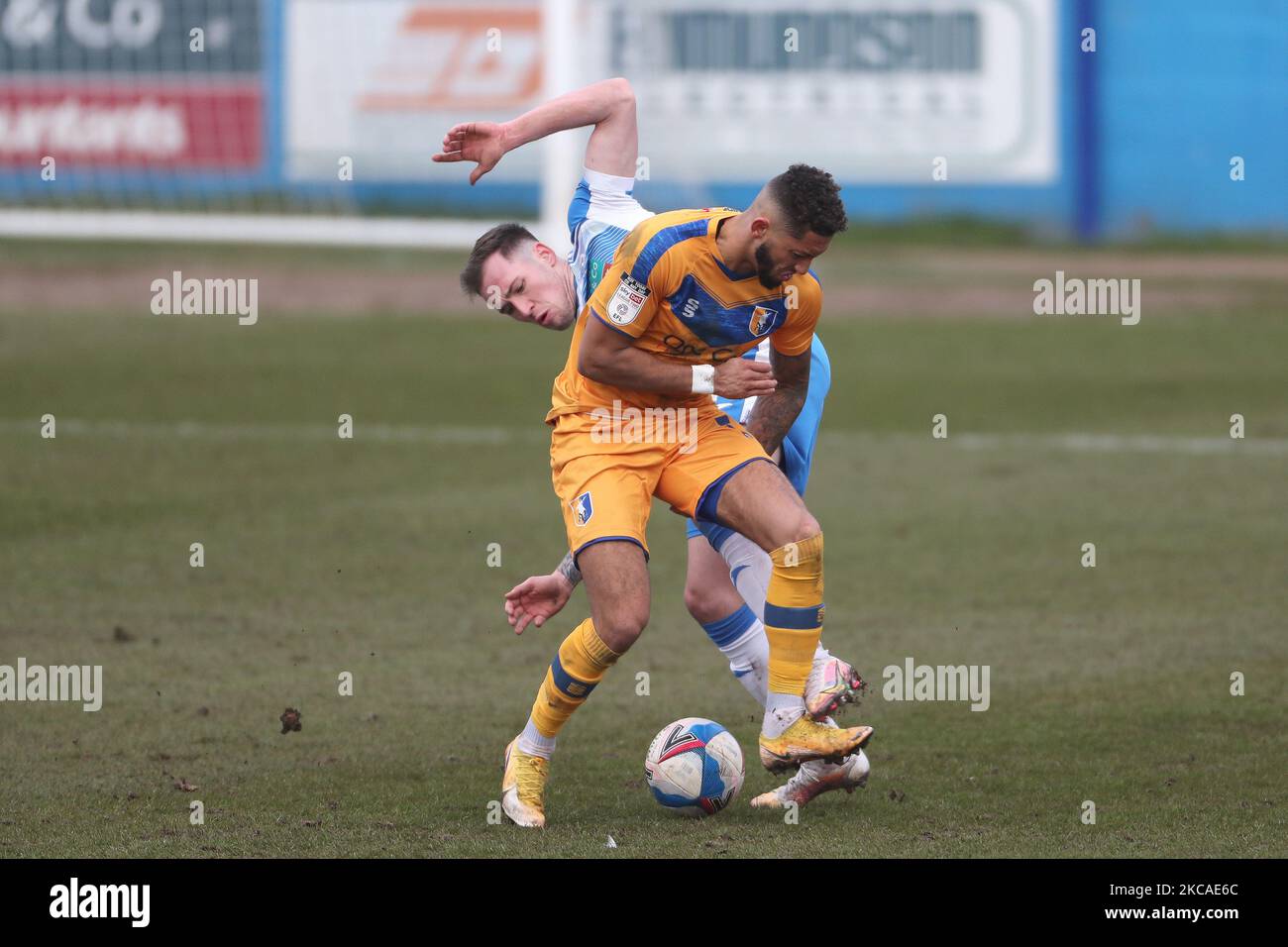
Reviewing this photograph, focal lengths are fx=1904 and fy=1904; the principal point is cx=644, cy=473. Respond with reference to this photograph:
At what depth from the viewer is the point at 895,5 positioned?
2145 centimetres

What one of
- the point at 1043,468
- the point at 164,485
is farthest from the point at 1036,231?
the point at 164,485

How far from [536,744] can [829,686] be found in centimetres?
92

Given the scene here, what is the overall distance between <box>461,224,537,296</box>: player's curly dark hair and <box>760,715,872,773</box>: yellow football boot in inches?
68.2

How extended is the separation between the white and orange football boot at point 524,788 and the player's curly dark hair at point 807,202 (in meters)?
1.79

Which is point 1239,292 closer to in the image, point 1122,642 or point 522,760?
point 1122,642

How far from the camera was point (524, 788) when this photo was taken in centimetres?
572

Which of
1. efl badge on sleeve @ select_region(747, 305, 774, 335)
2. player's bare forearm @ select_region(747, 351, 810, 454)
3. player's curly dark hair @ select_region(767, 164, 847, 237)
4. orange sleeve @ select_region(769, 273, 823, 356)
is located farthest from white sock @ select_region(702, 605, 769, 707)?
player's curly dark hair @ select_region(767, 164, 847, 237)

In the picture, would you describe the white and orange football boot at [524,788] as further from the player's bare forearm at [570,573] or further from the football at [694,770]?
the player's bare forearm at [570,573]

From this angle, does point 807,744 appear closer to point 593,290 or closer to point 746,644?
point 746,644

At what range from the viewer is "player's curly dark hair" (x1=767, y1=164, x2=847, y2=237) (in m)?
5.33

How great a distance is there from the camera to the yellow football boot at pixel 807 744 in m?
5.46

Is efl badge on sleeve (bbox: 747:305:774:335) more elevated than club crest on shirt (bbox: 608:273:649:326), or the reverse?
club crest on shirt (bbox: 608:273:649:326)

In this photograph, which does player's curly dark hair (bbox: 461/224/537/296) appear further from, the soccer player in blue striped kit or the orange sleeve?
the orange sleeve

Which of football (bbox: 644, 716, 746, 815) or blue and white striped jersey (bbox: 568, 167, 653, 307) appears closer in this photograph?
football (bbox: 644, 716, 746, 815)
